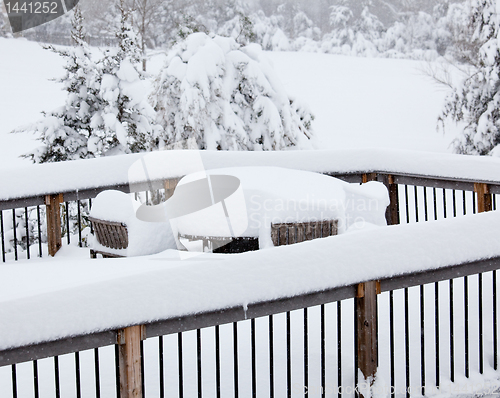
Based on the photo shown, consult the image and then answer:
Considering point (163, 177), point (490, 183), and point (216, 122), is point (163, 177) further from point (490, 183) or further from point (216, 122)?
point (216, 122)

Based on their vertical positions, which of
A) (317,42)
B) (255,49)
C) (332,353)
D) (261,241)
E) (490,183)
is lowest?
(332,353)

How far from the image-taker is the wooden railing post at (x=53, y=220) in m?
5.16

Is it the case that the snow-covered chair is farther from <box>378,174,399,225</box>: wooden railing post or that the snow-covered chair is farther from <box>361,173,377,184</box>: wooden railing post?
<box>378,174,399,225</box>: wooden railing post

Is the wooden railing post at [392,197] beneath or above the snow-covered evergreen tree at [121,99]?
beneath

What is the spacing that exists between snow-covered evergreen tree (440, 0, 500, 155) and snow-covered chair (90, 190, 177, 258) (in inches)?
416

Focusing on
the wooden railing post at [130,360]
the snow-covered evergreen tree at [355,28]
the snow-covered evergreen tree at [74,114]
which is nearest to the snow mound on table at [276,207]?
the wooden railing post at [130,360]

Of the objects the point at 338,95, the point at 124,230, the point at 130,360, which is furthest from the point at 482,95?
the point at 130,360

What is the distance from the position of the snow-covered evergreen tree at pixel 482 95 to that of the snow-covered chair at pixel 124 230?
1057cm

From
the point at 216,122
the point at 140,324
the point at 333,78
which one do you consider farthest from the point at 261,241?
the point at 333,78

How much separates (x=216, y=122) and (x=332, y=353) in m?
7.90

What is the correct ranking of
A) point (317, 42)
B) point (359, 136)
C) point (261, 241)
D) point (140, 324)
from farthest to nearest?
point (317, 42), point (359, 136), point (261, 241), point (140, 324)

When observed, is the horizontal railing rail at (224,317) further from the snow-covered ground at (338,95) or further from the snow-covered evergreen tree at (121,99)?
the snow-covered ground at (338,95)

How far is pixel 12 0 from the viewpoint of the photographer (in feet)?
79.8

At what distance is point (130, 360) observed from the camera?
2.24 meters
